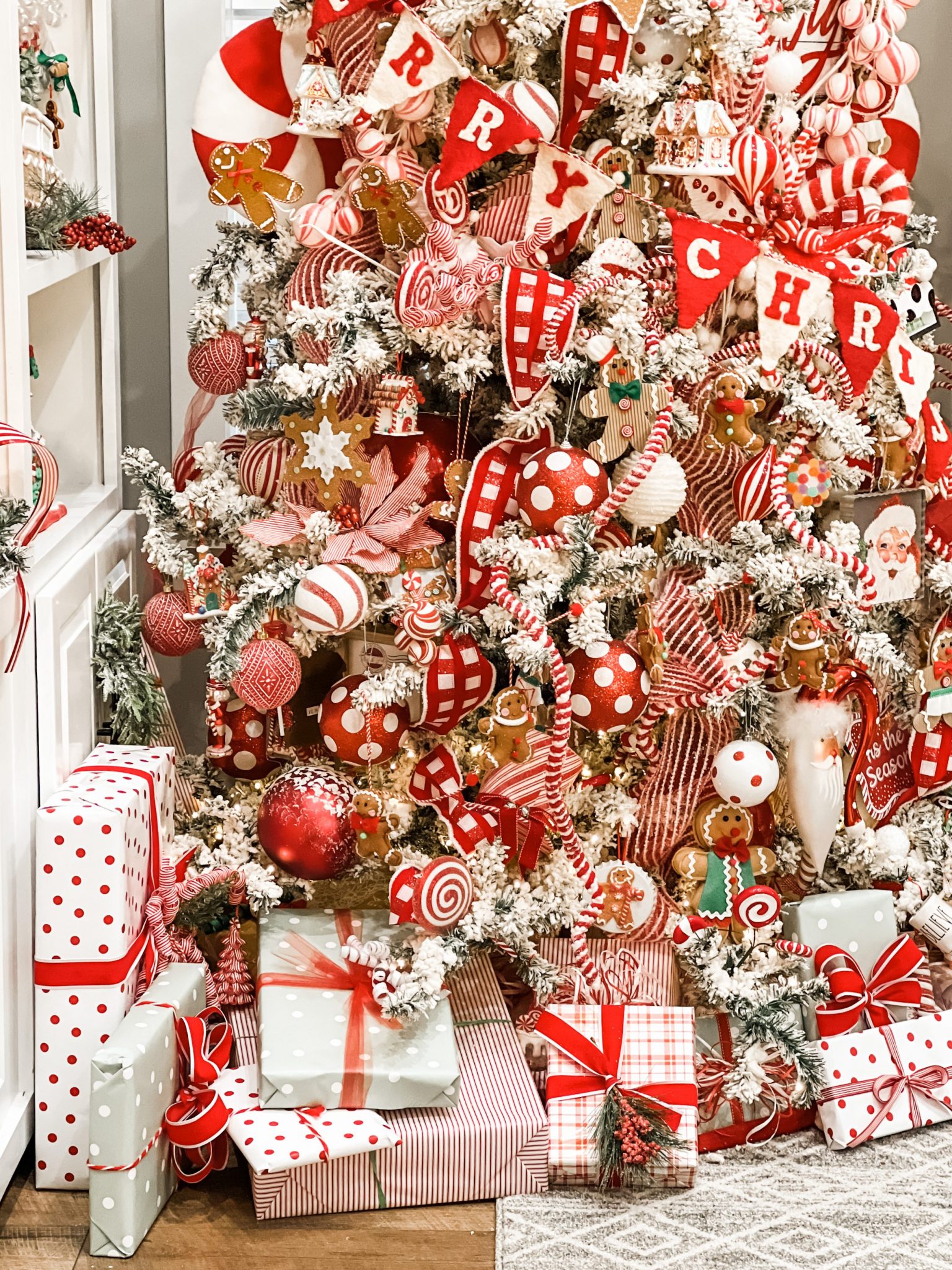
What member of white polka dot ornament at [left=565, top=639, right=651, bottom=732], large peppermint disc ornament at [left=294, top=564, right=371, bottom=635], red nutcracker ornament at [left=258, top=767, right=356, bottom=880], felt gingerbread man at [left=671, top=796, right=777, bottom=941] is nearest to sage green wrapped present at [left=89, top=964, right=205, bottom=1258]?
red nutcracker ornament at [left=258, top=767, right=356, bottom=880]

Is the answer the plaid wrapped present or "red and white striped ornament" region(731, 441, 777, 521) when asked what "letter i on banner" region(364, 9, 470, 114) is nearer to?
"red and white striped ornament" region(731, 441, 777, 521)

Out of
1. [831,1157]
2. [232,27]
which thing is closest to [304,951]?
[831,1157]

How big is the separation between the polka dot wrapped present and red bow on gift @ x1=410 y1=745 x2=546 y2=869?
0.21 metres

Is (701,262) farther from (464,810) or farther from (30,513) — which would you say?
(30,513)

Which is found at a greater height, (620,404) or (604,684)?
(620,404)

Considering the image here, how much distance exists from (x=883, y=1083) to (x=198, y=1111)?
2.90ft

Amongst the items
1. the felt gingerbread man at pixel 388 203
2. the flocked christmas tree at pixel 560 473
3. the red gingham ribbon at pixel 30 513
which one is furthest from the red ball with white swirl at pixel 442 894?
the felt gingerbread man at pixel 388 203

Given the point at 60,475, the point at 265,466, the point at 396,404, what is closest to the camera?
the point at 396,404

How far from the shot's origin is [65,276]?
1772 mm

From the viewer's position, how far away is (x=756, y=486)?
184 centimetres

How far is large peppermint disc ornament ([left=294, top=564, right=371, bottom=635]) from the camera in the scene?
1742mm

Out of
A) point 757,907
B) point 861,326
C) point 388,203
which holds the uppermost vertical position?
point 388,203

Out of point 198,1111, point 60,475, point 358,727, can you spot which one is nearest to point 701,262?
point 358,727

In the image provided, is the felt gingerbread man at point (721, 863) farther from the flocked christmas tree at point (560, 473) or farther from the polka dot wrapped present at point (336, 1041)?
the polka dot wrapped present at point (336, 1041)
